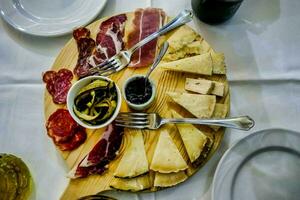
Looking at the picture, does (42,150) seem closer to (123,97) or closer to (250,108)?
(123,97)

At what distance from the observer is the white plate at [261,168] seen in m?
0.86

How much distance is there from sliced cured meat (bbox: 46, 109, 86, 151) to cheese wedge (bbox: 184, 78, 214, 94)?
28 cm

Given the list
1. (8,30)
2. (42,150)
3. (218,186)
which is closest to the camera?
(218,186)

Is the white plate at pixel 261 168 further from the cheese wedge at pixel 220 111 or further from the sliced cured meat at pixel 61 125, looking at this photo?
the sliced cured meat at pixel 61 125

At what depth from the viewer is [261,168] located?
0.89m

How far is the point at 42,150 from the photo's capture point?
973 millimetres

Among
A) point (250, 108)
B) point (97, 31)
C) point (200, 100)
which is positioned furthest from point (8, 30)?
point (250, 108)

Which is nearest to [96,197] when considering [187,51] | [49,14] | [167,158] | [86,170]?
[86,170]

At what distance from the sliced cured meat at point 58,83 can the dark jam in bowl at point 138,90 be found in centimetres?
16

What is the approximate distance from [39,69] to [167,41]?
13.8 inches

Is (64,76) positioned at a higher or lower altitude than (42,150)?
higher

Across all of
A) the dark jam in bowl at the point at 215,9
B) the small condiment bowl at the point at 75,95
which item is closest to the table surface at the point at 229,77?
the dark jam in bowl at the point at 215,9

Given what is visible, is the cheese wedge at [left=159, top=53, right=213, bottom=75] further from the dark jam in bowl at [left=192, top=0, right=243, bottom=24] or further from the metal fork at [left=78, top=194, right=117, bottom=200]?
the metal fork at [left=78, top=194, right=117, bottom=200]

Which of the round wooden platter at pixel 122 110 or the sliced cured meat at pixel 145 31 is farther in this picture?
the sliced cured meat at pixel 145 31
